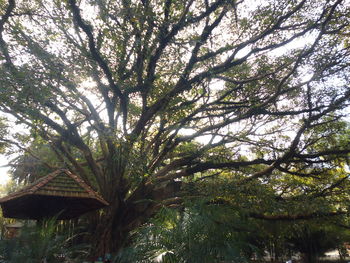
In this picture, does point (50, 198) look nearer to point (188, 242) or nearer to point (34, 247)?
point (34, 247)

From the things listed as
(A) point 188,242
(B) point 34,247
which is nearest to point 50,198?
(B) point 34,247

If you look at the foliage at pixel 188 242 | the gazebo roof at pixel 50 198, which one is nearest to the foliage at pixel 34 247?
the gazebo roof at pixel 50 198

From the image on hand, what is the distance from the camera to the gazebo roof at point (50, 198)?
4938 mm

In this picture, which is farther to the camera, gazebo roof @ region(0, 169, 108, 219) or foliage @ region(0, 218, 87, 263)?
gazebo roof @ region(0, 169, 108, 219)

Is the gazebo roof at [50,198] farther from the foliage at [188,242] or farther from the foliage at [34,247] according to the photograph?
the foliage at [188,242]

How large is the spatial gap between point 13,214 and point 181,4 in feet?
18.4

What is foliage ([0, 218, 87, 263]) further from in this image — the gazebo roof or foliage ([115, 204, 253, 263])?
foliage ([115, 204, 253, 263])

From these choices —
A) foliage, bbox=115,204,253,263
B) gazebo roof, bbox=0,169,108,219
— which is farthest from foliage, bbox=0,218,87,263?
foliage, bbox=115,204,253,263

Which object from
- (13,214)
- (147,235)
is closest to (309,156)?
(147,235)

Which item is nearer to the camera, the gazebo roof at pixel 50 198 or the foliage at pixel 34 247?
the foliage at pixel 34 247

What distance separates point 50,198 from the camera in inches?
200

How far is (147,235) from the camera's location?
459 centimetres

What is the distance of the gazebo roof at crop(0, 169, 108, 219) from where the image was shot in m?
4.94

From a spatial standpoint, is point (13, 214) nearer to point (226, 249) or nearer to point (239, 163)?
point (226, 249)
